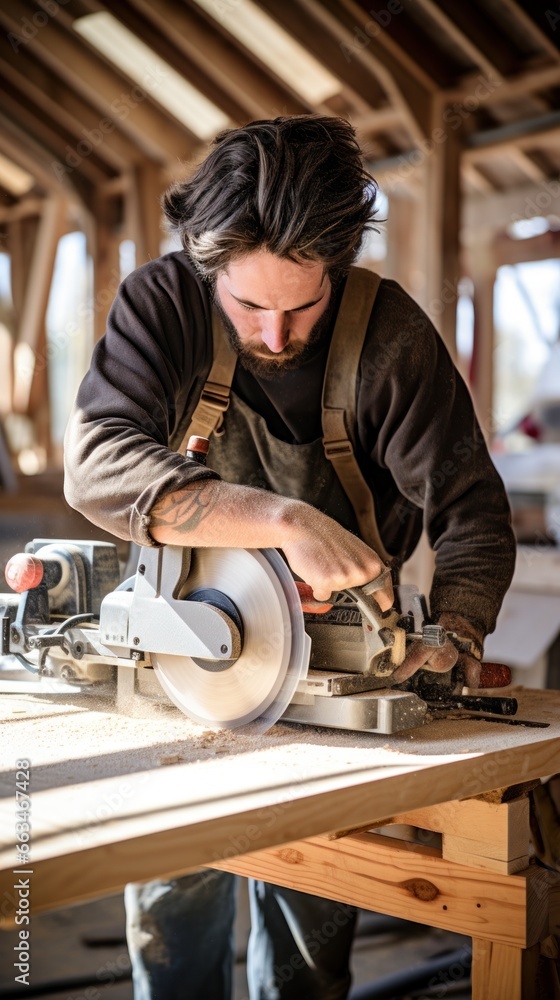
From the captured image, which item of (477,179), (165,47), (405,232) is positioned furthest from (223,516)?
(405,232)

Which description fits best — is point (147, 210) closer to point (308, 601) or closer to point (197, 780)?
point (308, 601)

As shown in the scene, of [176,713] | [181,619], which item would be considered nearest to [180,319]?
[181,619]

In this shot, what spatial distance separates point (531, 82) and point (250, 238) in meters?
3.76

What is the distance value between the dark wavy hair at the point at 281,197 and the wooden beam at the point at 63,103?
5.27 meters

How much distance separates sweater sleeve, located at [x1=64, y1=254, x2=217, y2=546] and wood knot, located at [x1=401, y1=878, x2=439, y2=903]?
0.67 meters

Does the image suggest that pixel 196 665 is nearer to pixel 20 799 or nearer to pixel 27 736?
pixel 27 736

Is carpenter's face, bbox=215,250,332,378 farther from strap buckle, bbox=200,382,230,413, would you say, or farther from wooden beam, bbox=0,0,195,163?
wooden beam, bbox=0,0,195,163

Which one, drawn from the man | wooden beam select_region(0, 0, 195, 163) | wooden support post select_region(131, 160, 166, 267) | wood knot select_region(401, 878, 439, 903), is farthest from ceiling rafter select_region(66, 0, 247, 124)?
wood knot select_region(401, 878, 439, 903)

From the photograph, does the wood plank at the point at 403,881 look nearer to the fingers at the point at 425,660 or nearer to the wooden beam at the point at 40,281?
the fingers at the point at 425,660

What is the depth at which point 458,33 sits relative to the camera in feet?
15.3

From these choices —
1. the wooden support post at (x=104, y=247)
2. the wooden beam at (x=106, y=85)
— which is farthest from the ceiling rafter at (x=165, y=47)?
the wooden support post at (x=104, y=247)

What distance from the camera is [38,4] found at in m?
6.07

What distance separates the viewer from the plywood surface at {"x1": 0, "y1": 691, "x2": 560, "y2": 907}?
1.08m

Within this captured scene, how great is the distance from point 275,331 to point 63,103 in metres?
5.72
